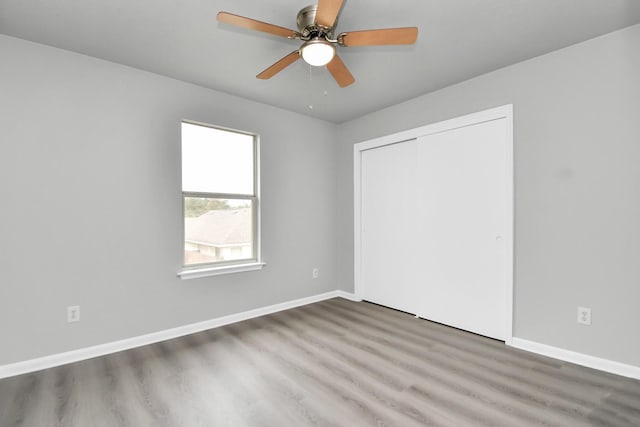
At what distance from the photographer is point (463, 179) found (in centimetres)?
322

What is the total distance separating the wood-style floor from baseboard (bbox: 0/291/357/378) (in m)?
0.08

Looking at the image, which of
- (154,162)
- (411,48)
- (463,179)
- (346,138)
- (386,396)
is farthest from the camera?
(346,138)

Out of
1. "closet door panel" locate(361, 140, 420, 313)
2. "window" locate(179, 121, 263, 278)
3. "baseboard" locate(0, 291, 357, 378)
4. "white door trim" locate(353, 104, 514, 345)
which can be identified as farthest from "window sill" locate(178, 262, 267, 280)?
"white door trim" locate(353, 104, 514, 345)

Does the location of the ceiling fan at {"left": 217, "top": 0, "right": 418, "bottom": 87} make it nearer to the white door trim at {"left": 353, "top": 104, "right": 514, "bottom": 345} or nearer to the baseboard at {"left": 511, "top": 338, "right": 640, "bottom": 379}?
the white door trim at {"left": 353, "top": 104, "right": 514, "bottom": 345}

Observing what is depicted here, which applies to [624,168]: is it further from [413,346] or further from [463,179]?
[413,346]

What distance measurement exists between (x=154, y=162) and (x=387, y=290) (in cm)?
310

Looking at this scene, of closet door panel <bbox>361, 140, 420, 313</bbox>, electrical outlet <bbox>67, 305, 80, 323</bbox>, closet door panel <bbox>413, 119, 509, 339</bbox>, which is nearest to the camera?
electrical outlet <bbox>67, 305, 80, 323</bbox>

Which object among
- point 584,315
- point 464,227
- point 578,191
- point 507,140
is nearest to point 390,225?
point 464,227

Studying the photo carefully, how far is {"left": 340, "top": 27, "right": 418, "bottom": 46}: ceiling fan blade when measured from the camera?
178 centimetres

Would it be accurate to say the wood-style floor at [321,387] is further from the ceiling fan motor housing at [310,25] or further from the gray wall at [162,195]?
the ceiling fan motor housing at [310,25]

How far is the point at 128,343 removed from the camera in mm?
2814

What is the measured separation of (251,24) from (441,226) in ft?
8.77

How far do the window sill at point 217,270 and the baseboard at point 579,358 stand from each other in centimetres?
276

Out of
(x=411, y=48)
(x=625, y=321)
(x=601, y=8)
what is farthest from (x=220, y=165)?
(x=625, y=321)
